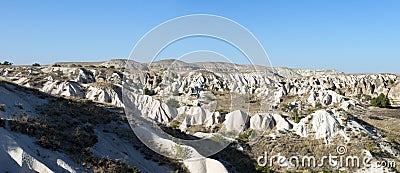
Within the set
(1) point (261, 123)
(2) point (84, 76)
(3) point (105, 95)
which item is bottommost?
(1) point (261, 123)

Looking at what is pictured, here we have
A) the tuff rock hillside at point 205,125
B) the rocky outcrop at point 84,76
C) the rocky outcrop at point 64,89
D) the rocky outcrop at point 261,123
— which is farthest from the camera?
the rocky outcrop at point 84,76

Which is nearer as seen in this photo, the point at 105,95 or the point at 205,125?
the point at 205,125

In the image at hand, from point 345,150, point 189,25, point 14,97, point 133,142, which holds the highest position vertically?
point 189,25

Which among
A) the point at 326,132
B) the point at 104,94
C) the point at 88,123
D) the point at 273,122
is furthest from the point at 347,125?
the point at 104,94

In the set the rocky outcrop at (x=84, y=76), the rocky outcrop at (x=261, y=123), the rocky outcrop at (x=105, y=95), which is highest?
the rocky outcrop at (x=84, y=76)

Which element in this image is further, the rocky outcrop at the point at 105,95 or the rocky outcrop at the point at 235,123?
the rocky outcrop at the point at 105,95

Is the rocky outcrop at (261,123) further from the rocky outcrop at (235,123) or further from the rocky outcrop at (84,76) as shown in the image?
the rocky outcrop at (84,76)

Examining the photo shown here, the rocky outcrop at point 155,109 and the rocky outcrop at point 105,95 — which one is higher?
the rocky outcrop at point 105,95

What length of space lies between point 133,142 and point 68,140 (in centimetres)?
344

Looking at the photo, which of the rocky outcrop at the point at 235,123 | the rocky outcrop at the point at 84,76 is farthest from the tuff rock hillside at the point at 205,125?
the rocky outcrop at the point at 84,76

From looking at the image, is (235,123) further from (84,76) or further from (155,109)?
(84,76)

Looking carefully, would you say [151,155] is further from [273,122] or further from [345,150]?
[273,122]

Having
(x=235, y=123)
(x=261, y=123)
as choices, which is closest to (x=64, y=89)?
(x=235, y=123)

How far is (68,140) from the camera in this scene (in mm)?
11008
